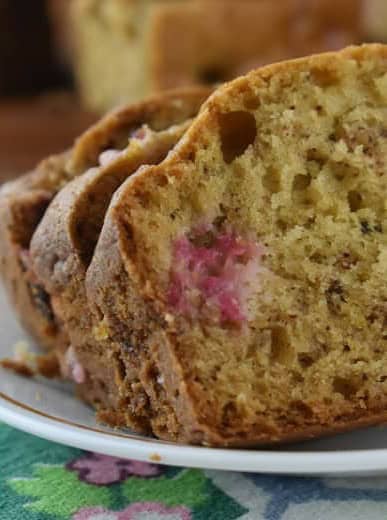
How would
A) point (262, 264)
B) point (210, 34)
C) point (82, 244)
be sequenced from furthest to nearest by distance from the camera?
point (210, 34) < point (82, 244) < point (262, 264)

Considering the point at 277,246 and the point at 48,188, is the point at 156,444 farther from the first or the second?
the point at 48,188

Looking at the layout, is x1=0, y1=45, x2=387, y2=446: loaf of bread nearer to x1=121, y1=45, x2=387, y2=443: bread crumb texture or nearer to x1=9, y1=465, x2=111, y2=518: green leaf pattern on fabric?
x1=121, y1=45, x2=387, y2=443: bread crumb texture

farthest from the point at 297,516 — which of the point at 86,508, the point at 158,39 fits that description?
the point at 158,39

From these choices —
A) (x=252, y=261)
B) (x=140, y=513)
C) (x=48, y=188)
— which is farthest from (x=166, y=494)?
(x=48, y=188)

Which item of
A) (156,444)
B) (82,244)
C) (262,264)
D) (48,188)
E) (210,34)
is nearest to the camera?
(156,444)

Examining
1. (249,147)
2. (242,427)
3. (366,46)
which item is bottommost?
(242,427)

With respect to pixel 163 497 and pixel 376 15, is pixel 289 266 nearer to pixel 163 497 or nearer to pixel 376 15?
pixel 163 497

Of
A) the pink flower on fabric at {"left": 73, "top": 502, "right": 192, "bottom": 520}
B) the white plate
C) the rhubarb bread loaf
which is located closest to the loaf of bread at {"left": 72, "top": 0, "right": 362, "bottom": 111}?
the rhubarb bread loaf
